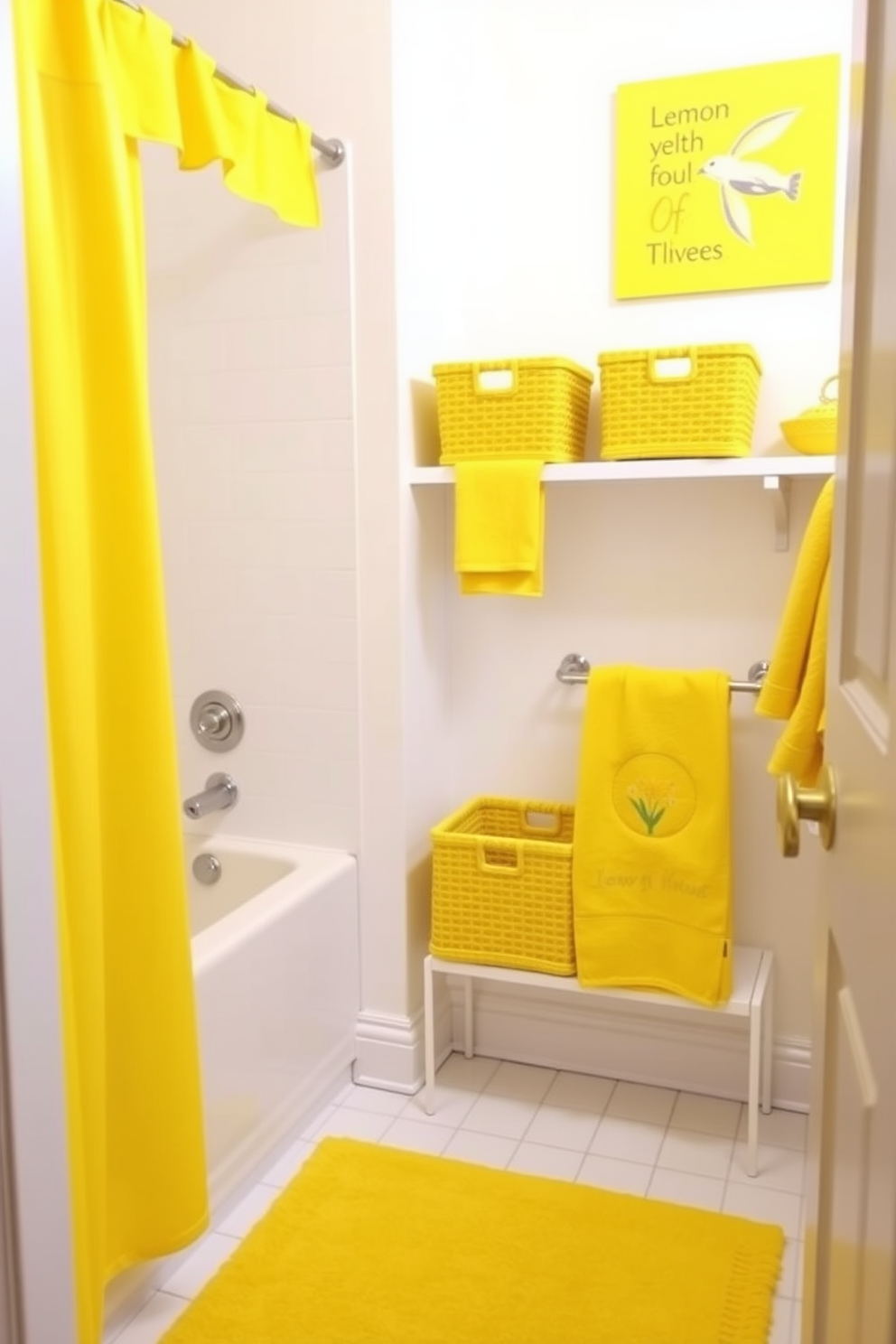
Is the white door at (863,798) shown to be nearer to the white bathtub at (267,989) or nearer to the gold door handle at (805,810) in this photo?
the gold door handle at (805,810)

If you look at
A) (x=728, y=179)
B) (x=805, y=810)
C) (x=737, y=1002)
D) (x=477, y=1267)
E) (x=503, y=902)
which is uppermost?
(x=728, y=179)

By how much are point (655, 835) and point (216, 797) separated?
983 mm

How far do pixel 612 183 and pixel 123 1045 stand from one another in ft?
6.35

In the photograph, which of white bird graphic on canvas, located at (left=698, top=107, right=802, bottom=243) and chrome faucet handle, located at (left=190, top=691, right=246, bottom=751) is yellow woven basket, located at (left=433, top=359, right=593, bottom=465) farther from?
→ chrome faucet handle, located at (left=190, top=691, right=246, bottom=751)

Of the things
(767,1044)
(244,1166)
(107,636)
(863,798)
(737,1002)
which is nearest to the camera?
(863,798)

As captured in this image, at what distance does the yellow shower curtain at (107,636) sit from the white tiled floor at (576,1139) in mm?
438

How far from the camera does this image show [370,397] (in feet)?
7.70

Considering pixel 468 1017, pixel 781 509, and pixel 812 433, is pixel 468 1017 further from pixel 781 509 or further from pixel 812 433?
pixel 812 433

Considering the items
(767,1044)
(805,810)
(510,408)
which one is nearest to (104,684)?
(805,810)

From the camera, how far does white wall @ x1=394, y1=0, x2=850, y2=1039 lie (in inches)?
91.0

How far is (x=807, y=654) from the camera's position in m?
1.99

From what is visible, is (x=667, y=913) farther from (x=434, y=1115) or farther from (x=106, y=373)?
(x=106, y=373)

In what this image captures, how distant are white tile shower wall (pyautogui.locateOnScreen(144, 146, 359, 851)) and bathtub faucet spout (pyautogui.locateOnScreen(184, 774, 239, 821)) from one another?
26 mm

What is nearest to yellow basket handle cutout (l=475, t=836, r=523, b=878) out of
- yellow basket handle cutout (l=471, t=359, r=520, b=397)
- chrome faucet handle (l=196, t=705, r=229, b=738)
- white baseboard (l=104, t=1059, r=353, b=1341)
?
white baseboard (l=104, t=1059, r=353, b=1341)
